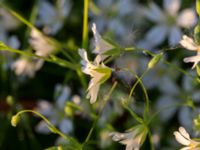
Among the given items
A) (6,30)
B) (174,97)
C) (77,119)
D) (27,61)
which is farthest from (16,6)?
(174,97)

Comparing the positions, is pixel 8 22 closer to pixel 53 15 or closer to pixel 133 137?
pixel 53 15

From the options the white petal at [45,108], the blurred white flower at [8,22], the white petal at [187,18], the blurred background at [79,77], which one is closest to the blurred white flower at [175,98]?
the blurred background at [79,77]

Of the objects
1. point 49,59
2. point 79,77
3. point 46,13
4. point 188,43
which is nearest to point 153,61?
point 188,43

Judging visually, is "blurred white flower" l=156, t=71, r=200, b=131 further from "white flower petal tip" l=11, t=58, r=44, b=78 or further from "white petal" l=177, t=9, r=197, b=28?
"white flower petal tip" l=11, t=58, r=44, b=78

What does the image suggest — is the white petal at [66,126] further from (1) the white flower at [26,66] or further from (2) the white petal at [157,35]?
(2) the white petal at [157,35]

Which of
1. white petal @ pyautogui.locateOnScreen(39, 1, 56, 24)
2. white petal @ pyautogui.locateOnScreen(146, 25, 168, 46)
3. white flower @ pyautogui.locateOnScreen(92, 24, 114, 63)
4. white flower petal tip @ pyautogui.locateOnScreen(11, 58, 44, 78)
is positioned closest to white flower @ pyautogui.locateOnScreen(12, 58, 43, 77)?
white flower petal tip @ pyautogui.locateOnScreen(11, 58, 44, 78)

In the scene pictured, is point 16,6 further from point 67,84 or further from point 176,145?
point 176,145
